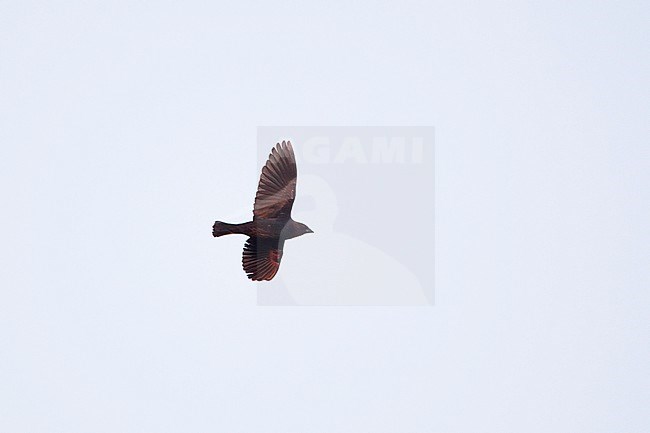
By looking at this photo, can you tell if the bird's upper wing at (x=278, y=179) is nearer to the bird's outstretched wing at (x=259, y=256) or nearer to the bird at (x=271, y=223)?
the bird at (x=271, y=223)

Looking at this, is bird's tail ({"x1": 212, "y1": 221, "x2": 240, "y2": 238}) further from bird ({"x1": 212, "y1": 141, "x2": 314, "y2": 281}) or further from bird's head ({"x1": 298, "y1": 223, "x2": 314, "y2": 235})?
bird's head ({"x1": 298, "y1": 223, "x2": 314, "y2": 235})

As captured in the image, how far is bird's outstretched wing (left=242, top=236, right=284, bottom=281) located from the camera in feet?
84.0

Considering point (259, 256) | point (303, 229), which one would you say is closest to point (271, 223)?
point (303, 229)

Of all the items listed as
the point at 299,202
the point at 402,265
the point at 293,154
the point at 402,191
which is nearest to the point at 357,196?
the point at 402,265

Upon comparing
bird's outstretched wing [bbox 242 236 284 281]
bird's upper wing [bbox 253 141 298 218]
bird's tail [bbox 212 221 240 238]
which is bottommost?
bird's outstretched wing [bbox 242 236 284 281]

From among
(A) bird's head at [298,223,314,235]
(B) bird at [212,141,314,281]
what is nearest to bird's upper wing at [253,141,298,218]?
(B) bird at [212,141,314,281]

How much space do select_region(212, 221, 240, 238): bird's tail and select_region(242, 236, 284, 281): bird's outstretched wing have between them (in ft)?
3.21

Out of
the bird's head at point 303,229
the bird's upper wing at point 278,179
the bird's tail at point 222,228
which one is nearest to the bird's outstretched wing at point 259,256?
the bird's head at point 303,229

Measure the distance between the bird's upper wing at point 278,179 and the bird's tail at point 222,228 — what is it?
26.8 inches

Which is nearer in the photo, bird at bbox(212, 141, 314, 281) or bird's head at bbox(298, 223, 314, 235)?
bird at bbox(212, 141, 314, 281)

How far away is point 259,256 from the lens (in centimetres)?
2567

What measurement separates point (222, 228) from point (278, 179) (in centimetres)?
170

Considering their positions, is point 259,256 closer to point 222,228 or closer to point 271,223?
point 271,223

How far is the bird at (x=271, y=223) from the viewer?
24328 mm
